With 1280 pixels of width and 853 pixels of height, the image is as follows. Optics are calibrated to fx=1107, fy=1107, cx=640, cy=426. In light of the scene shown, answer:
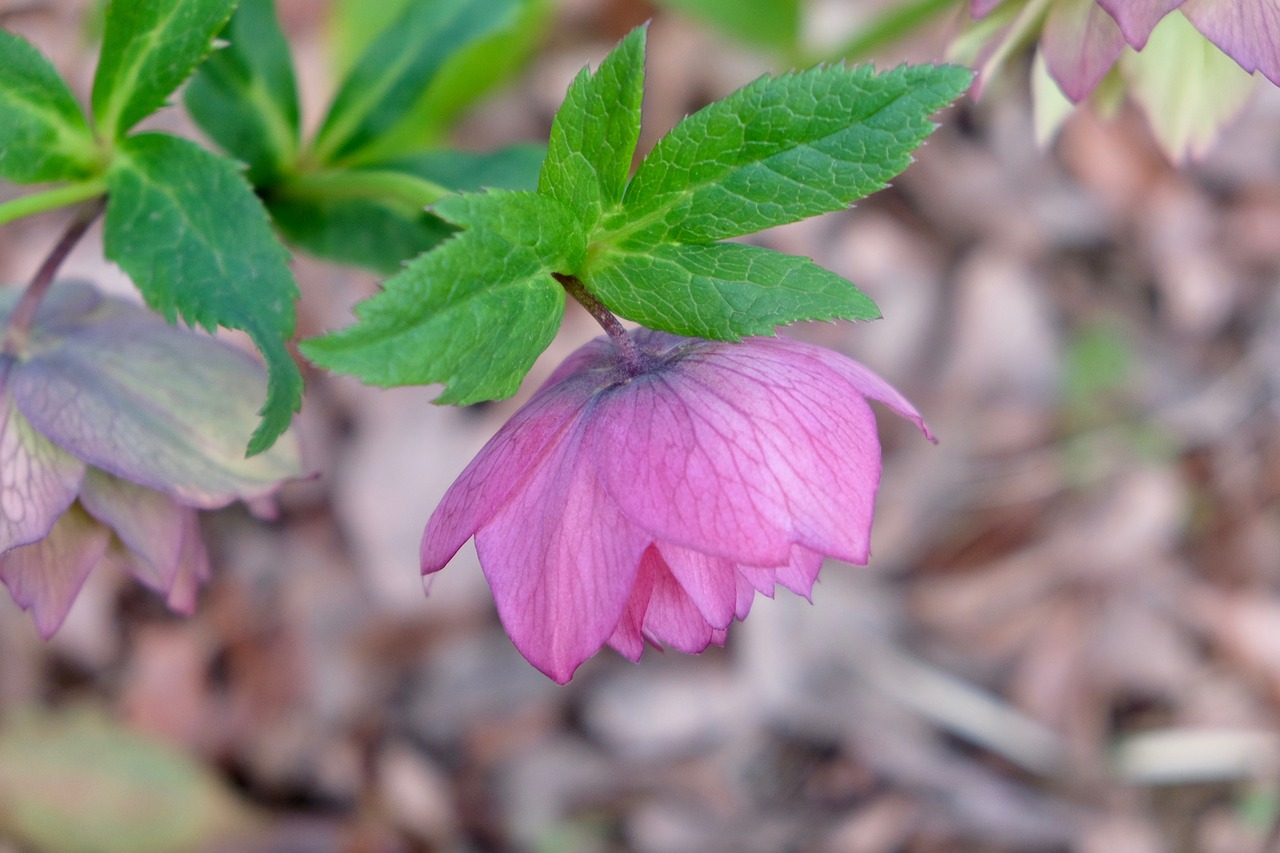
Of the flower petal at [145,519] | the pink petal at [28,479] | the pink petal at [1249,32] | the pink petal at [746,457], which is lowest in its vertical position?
the flower petal at [145,519]

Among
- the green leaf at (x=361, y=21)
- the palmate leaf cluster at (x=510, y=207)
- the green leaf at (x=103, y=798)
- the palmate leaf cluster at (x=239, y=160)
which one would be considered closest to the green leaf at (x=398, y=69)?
the palmate leaf cluster at (x=239, y=160)

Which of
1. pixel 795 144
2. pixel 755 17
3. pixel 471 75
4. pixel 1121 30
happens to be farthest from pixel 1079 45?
pixel 471 75

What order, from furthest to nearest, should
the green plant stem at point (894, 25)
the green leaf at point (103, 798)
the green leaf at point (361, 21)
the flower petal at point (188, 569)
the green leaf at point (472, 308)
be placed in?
the green leaf at point (103, 798) < the green leaf at point (361, 21) < the green plant stem at point (894, 25) < the flower petal at point (188, 569) < the green leaf at point (472, 308)

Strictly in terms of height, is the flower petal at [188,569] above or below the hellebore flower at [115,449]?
below

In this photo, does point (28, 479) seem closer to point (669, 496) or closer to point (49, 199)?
point (49, 199)

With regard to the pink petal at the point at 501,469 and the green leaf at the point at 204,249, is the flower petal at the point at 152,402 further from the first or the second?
the pink petal at the point at 501,469

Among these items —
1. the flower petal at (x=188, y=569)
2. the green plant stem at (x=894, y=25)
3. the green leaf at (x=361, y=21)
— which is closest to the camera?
the flower petal at (x=188, y=569)

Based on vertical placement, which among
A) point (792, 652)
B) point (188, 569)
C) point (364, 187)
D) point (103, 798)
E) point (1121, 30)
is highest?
point (1121, 30)

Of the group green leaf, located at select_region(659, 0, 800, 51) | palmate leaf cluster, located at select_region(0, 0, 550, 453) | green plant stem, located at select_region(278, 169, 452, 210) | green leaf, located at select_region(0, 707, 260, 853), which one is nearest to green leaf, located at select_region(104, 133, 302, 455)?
palmate leaf cluster, located at select_region(0, 0, 550, 453)
